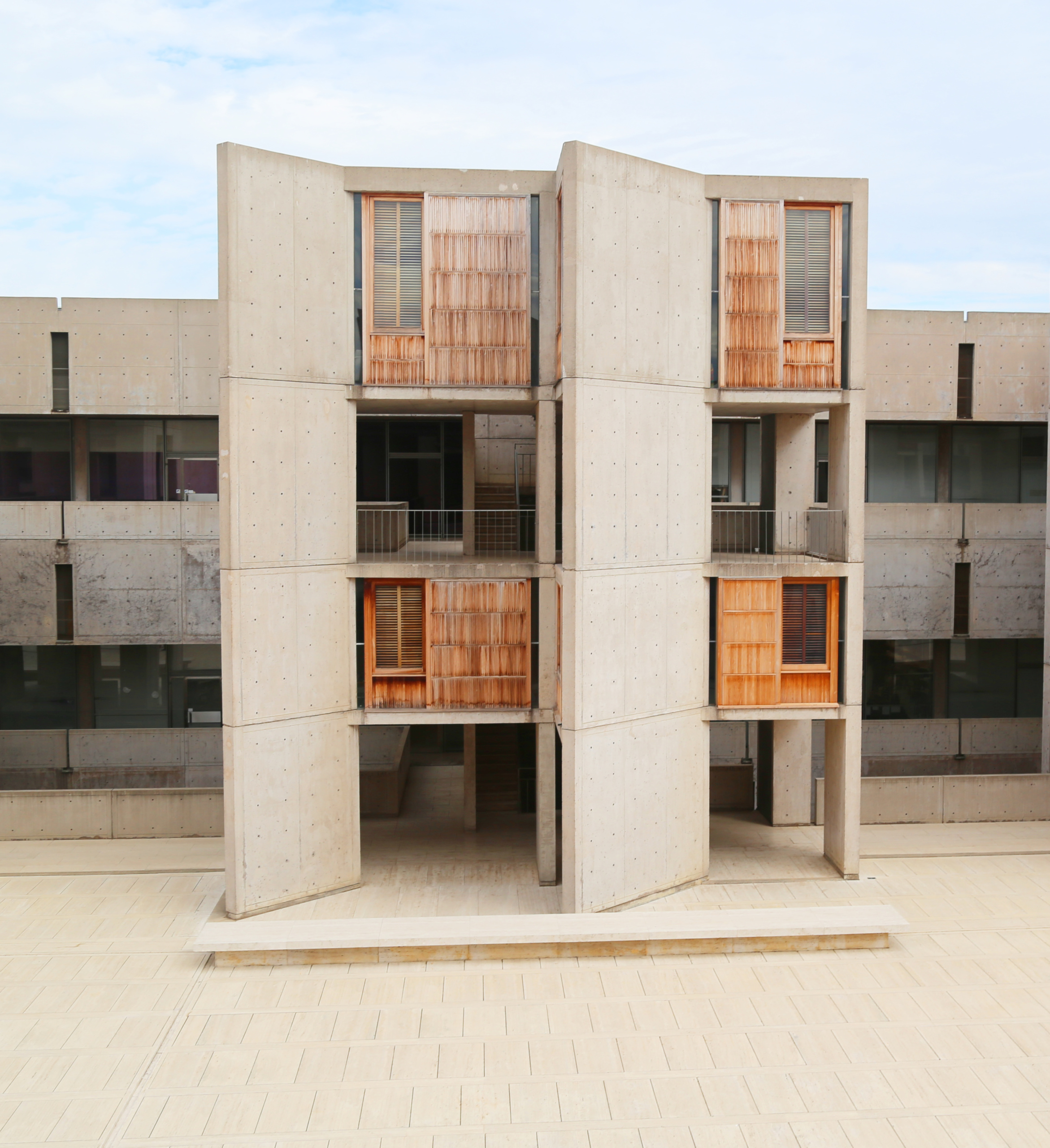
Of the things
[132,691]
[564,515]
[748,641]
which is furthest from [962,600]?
[132,691]

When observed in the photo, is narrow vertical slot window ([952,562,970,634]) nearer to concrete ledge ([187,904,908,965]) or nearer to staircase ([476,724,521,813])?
staircase ([476,724,521,813])

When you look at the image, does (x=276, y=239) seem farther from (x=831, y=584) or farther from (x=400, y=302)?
(x=831, y=584)

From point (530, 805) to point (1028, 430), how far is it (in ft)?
50.7

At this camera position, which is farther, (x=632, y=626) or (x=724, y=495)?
(x=724, y=495)

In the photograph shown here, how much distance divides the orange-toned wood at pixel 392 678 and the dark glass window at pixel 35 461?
453 inches

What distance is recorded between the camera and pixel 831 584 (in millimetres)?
16844

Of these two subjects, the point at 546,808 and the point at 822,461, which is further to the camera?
the point at 822,461

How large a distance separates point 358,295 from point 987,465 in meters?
17.1

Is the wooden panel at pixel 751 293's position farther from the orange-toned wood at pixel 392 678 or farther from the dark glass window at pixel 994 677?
the dark glass window at pixel 994 677

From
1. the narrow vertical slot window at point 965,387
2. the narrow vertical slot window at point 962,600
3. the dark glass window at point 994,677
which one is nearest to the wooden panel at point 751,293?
the narrow vertical slot window at point 965,387

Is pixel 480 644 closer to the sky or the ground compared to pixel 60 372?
closer to the ground

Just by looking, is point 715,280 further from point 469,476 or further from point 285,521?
point 285,521

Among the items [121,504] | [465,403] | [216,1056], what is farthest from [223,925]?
[121,504]

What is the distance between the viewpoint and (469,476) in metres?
19.0
